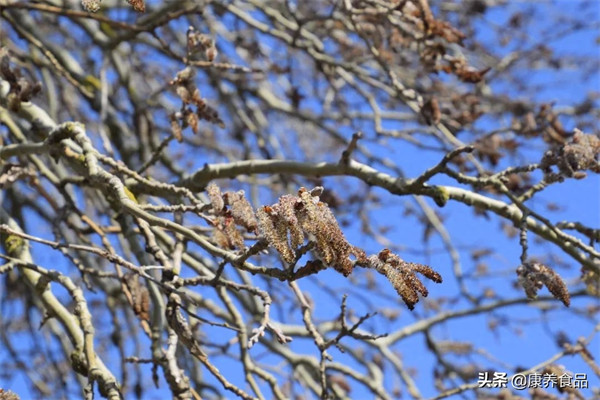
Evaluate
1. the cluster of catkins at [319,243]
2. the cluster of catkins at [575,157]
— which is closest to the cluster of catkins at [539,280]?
the cluster of catkins at [575,157]

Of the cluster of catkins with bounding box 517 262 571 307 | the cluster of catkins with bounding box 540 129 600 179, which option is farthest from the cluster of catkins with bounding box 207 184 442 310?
the cluster of catkins with bounding box 540 129 600 179

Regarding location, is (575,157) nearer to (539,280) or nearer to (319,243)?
(539,280)

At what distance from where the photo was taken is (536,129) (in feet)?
11.5

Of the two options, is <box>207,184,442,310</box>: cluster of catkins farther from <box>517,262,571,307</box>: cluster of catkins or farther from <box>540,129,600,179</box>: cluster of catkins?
<box>540,129,600,179</box>: cluster of catkins

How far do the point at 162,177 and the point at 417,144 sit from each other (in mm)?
2426

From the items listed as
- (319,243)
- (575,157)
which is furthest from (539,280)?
(319,243)

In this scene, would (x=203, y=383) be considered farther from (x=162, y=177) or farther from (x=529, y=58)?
(x=529, y=58)

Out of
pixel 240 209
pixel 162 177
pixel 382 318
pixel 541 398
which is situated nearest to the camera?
pixel 240 209

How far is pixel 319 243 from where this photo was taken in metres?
1.66

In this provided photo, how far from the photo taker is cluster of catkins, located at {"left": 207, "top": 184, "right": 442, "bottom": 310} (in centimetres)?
165

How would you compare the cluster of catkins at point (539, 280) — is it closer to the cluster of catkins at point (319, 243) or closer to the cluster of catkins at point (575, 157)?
the cluster of catkins at point (575, 157)

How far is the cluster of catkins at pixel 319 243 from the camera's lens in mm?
1651

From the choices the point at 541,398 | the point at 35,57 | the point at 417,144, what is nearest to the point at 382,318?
the point at 417,144

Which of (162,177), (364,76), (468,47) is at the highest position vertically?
(468,47)
